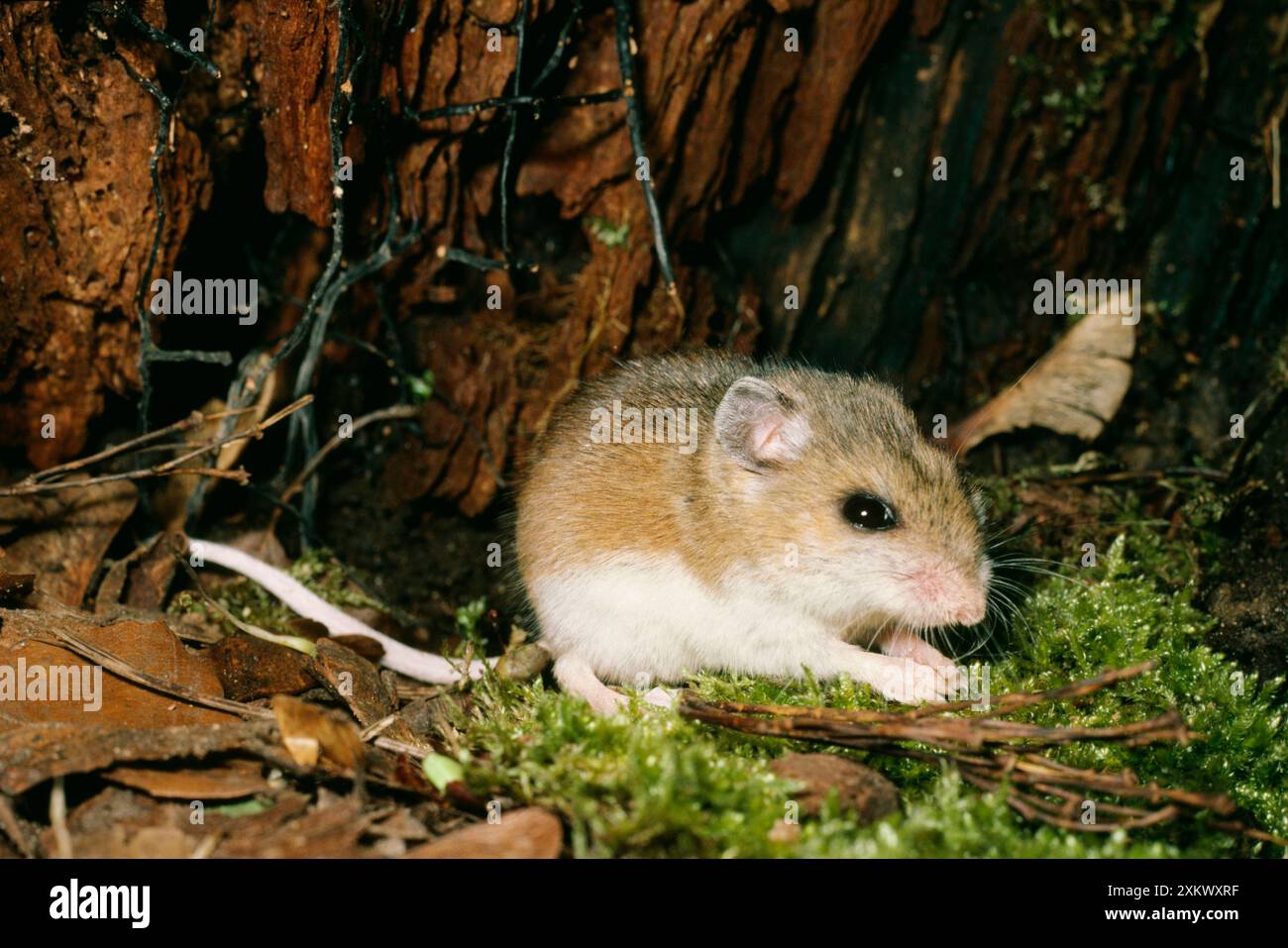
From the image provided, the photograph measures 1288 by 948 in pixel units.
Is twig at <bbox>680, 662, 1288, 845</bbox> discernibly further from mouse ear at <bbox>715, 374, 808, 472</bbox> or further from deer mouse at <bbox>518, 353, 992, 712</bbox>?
mouse ear at <bbox>715, 374, 808, 472</bbox>

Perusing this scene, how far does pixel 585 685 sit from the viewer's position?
466cm

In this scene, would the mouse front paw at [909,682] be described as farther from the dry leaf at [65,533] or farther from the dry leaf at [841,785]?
the dry leaf at [65,533]

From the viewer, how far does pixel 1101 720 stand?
13.0ft

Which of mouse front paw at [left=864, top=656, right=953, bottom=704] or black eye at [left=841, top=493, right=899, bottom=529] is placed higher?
black eye at [left=841, top=493, right=899, bottom=529]

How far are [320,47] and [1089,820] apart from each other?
431 cm

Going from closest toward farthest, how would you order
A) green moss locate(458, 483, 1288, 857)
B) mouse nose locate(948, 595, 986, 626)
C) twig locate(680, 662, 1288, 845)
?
green moss locate(458, 483, 1288, 857), twig locate(680, 662, 1288, 845), mouse nose locate(948, 595, 986, 626)

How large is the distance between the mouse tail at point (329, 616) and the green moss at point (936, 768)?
0.46m

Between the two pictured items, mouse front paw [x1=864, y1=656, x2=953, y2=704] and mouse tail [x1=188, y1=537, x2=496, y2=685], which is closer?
mouse front paw [x1=864, y1=656, x2=953, y2=704]

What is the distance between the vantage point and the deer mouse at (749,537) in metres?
4.28

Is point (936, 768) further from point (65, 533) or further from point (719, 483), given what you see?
point (65, 533)

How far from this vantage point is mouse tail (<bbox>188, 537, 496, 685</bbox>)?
489 centimetres

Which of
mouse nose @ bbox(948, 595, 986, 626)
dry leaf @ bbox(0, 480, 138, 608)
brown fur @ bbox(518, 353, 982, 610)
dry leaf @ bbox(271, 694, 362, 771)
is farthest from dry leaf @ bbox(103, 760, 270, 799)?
mouse nose @ bbox(948, 595, 986, 626)

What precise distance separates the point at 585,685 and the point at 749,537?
1.01m
